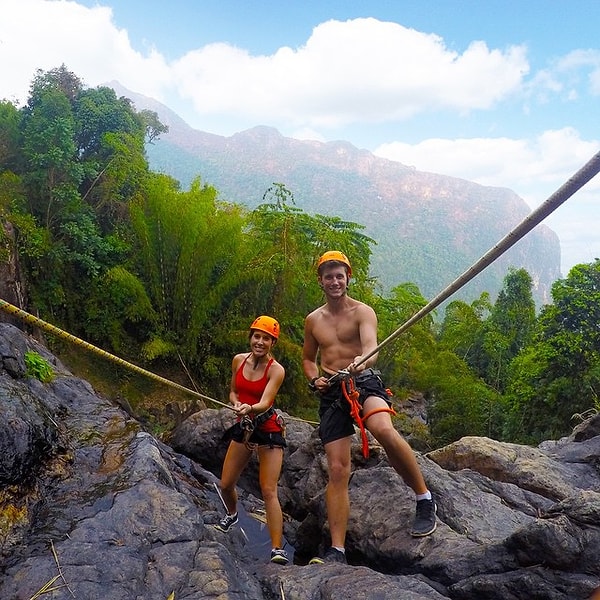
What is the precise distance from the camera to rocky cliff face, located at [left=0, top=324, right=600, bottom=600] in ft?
8.03

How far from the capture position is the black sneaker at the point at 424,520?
3242mm

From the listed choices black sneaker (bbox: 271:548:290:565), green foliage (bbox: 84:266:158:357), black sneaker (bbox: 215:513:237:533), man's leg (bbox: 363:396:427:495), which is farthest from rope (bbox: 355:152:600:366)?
green foliage (bbox: 84:266:158:357)

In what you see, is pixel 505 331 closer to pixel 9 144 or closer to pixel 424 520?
pixel 9 144

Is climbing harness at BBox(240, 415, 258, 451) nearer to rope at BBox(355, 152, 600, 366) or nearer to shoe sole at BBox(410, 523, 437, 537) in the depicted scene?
shoe sole at BBox(410, 523, 437, 537)

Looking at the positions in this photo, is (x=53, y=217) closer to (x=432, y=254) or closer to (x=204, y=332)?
(x=204, y=332)

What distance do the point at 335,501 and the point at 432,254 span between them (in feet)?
438

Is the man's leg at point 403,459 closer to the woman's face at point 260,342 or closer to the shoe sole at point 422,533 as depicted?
the shoe sole at point 422,533

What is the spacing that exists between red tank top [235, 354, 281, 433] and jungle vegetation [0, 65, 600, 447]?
21.4 feet

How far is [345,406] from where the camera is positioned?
10.9ft

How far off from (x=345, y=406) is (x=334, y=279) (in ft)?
2.80

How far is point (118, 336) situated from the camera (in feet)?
37.0

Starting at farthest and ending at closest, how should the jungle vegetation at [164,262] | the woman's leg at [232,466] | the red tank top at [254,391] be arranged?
the jungle vegetation at [164,262] < the woman's leg at [232,466] < the red tank top at [254,391]

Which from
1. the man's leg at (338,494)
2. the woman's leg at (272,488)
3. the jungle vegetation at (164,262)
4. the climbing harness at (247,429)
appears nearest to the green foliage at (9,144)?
the jungle vegetation at (164,262)

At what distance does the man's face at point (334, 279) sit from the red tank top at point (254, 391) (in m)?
0.69
